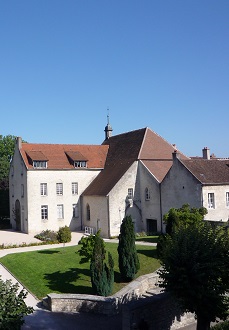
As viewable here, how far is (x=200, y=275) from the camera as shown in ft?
46.7

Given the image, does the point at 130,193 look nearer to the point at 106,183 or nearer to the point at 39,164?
the point at 106,183

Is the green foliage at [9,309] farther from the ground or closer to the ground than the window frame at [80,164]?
closer to the ground

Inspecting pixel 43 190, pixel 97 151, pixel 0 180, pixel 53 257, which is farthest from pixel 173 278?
pixel 0 180

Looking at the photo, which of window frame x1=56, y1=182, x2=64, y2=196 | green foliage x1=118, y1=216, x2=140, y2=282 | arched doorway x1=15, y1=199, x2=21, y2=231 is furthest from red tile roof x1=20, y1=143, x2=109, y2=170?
green foliage x1=118, y1=216, x2=140, y2=282

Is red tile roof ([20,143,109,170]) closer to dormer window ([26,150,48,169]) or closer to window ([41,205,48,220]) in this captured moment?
dormer window ([26,150,48,169])

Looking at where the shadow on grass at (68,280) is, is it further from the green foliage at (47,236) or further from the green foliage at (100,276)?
the green foliage at (47,236)

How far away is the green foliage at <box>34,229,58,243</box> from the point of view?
36062 mm

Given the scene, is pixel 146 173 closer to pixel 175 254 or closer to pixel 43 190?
pixel 43 190

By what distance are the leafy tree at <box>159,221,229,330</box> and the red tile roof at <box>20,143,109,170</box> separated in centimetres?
2790

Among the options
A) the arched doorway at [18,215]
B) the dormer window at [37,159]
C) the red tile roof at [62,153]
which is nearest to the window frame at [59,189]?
the red tile roof at [62,153]

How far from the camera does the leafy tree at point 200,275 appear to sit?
570 inches

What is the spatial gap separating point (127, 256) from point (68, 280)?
12.4 ft

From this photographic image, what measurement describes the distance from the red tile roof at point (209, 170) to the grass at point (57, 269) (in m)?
8.88

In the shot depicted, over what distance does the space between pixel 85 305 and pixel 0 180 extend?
42860mm
